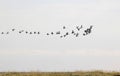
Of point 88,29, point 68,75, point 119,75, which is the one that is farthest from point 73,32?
point 119,75

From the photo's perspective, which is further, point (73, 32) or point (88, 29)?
point (88, 29)

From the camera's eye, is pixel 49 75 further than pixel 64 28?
Yes

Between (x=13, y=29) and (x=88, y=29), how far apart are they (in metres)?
6.63

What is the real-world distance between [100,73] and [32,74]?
636 centimetres

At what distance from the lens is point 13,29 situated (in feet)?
116

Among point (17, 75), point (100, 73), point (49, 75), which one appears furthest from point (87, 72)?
point (17, 75)

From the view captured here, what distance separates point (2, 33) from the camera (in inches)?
1398

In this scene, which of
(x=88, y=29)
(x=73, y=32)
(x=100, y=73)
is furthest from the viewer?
(x=100, y=73)

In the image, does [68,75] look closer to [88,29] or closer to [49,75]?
[49,75]

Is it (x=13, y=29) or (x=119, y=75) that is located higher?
(x=13, y=29)

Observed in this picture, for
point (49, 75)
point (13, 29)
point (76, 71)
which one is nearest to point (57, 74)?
point (49, 75)

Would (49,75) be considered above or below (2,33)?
below

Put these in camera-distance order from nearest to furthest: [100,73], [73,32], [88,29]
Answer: [73,32] < [88,29] < [100,73]

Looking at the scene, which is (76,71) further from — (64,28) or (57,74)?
(64,28)
